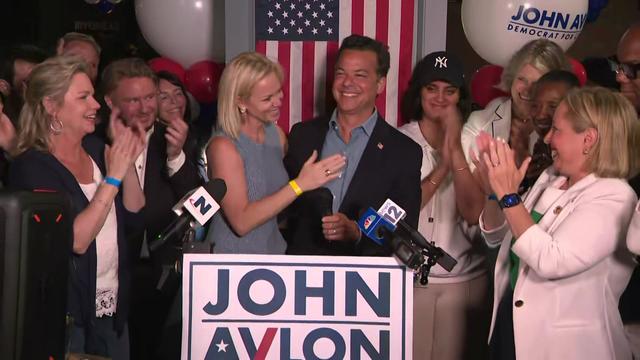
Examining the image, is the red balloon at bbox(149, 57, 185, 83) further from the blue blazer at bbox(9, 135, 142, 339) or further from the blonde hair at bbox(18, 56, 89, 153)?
the blue blazer at bbox(9, 135, 142, 339)

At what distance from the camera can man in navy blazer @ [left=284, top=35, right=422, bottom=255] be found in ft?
10.5

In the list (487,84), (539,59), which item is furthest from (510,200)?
(487,84)

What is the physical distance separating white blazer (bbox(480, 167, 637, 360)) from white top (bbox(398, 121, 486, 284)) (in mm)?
735

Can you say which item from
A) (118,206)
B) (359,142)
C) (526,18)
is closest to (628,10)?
(526,18)

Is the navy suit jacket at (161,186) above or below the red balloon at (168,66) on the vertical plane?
below

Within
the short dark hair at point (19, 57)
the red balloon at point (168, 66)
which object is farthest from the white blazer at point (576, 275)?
the red balloon at point (168, 66)

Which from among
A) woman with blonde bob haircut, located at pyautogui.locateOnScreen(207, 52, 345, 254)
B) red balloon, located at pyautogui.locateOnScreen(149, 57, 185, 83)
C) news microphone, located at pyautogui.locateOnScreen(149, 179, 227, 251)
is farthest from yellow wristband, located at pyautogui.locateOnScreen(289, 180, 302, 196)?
red balloon, located at pyautogui.locateOnScreen(149, 57, 185, 83)

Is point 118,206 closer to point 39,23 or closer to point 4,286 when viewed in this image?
point 4,286

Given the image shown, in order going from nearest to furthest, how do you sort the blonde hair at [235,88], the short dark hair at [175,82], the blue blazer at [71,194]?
the blue blazer at [71,194] → the blonde hair at [235,88] → the short dark hair at [175,82]

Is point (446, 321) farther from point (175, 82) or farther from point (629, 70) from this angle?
point (175, 82)

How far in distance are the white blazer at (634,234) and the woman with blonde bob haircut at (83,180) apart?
64.1 inches

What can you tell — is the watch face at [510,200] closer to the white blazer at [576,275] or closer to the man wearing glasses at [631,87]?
the white blazer at [576,275]

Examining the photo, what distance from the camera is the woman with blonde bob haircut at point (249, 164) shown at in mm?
2904

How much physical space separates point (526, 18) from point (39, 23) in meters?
6.71
